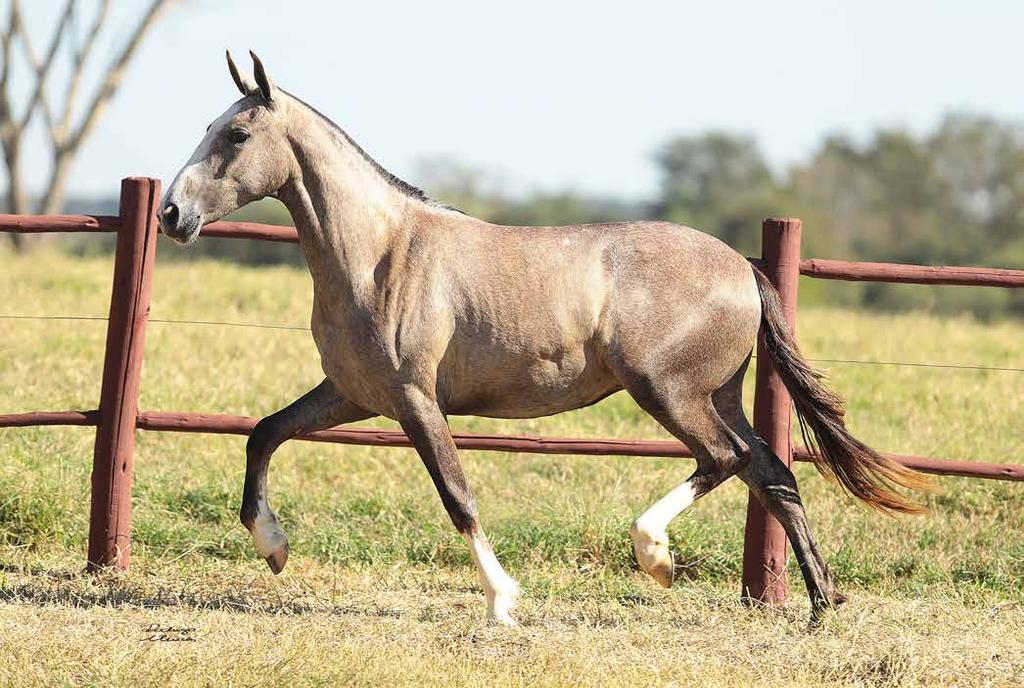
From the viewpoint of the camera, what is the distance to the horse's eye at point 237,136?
16.7 feet

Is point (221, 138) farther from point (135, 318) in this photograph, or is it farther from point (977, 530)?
point (977, 530)

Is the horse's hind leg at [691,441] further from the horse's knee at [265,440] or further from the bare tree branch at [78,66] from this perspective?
the bare tree branch at [78,66]

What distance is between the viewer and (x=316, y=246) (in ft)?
17.3

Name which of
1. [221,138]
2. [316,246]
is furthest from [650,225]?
[221,138]

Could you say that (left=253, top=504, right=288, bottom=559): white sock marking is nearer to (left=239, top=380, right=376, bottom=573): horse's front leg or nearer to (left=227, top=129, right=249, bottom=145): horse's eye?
(left=239, top=380, right=376, bottom=573): horse's front leg

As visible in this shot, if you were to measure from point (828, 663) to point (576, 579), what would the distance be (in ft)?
5.42

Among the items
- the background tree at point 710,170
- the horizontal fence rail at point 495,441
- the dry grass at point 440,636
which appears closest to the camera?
the dry grass at point 440,636

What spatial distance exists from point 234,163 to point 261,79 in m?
0.31

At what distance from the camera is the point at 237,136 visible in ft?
16.7

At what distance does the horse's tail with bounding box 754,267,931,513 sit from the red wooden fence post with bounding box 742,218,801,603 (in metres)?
0.27

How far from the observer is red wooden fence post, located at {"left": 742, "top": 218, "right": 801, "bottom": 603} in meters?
5.87

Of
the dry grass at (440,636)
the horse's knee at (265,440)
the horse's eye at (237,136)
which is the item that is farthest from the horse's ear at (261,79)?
the dry grass at (440,636)

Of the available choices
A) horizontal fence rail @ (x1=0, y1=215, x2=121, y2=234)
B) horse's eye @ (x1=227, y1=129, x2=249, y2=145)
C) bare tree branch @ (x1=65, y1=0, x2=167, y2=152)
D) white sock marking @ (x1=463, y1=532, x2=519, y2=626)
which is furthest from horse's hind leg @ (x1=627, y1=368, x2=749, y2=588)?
bare tree branch @ (x1=65, y1=0, x2=167, y2=152)

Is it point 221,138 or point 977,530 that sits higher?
point 221,138
